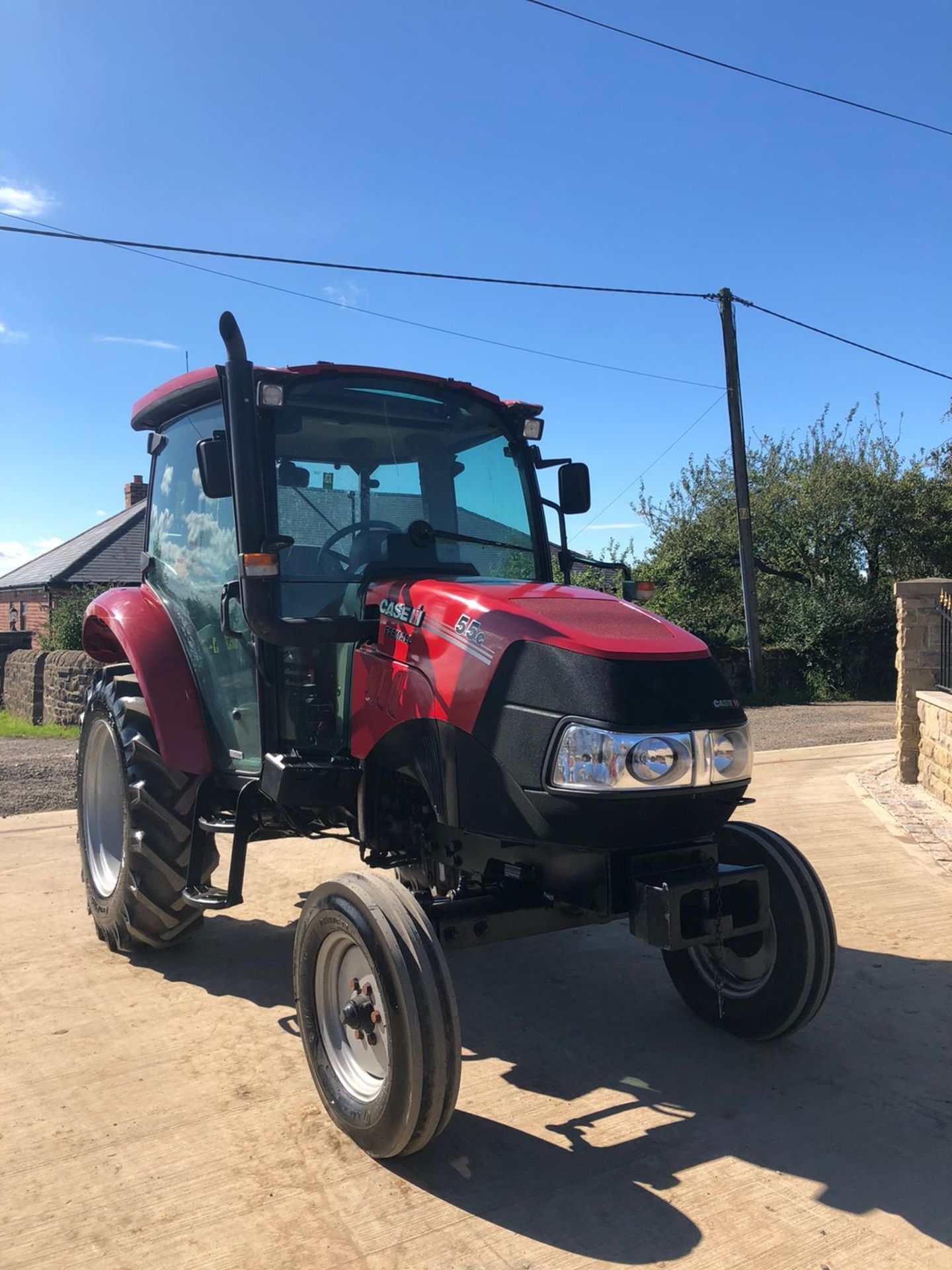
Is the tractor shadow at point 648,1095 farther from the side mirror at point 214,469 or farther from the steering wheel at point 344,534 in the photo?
the side mirror at point 214,469

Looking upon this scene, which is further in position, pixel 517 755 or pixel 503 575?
pixel 503 575

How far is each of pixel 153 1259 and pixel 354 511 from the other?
2.52 metres

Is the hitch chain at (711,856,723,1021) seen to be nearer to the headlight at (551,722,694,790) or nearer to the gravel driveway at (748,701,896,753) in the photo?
the headlight at (551,722,694,790)

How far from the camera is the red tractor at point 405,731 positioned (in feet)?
9.45

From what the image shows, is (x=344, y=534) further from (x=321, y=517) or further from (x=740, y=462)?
(x=740, y=462)

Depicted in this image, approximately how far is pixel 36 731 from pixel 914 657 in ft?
34.8

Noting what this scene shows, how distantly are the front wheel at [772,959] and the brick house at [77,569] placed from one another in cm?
1823

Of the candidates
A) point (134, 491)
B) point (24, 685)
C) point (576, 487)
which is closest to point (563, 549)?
Answer: point (576, 487)

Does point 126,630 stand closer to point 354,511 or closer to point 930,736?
point 354,511

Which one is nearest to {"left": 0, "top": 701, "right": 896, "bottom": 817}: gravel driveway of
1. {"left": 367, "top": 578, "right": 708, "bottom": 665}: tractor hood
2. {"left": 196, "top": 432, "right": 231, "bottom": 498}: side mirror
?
{"left": 196, "top": 432, "right": 231, "bottom": 498}: side mirror

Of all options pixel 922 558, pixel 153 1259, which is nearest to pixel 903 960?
pixel 153 1259

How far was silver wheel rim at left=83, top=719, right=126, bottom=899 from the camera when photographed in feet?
16.3

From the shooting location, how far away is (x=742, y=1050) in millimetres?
3602

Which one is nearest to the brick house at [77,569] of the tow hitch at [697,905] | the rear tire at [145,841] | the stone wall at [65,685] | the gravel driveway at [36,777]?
the stone wall at [65,685]
